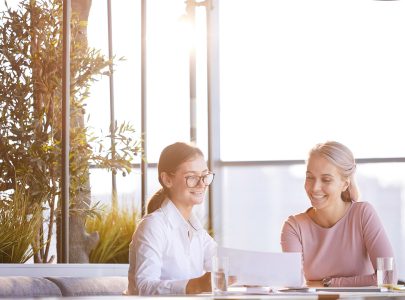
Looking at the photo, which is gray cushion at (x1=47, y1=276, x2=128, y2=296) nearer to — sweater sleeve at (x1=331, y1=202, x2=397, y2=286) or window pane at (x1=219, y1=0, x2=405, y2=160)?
sweater sleeve at (x1=331, y1=202, x2=397, y2=286)

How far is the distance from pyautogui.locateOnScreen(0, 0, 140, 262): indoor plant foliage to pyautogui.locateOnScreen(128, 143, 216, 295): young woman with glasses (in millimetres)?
1813

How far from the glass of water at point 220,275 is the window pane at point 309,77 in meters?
4.94

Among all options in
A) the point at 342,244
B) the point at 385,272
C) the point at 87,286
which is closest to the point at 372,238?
the point at 342,244

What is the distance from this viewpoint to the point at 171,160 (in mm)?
3488

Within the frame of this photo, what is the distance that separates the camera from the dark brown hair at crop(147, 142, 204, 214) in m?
3.47

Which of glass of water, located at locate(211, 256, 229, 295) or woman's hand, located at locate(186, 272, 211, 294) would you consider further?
woman's hand, located at locate(186, 272, 211, 294)

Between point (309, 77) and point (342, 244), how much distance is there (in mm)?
4136

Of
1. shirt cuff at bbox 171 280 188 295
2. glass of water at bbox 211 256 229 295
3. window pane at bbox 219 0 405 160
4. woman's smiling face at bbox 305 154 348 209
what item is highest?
window pane at bbox 219 0 405 160

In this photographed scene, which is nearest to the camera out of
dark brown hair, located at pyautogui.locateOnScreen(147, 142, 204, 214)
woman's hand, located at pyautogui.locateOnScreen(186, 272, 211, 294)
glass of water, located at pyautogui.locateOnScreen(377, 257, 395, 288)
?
woman's hand, located at pyautogui.locateOnScreen(186, 272, 211, 294)

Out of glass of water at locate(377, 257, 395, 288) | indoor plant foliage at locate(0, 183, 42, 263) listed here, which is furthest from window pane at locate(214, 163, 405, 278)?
glass of water at locate(377, 257, 395, 288)

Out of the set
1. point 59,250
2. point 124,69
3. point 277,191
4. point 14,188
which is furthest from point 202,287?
point 277,191

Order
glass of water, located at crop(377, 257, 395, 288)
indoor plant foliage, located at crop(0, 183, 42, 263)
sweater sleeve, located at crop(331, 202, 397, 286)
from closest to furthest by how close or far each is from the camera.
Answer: glass of water, located at crop(377, 257, 395, 288) → sweater sleeve, located at crop(331, 202, 397, 286) → indoor plant foliage, located at crop(0, 183, 42, 263)

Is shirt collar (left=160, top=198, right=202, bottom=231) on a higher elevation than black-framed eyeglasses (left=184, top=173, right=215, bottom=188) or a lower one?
lower

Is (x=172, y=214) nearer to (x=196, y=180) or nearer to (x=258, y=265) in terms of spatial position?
(x=196, y=180)
